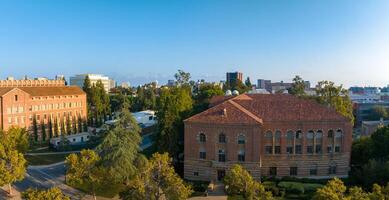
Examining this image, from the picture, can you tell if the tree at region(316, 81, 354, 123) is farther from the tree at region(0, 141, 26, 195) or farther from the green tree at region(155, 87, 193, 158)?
the tree at region(0, 141, 26, 195)

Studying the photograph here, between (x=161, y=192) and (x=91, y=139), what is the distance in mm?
43259

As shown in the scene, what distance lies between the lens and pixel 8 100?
70.4 metres

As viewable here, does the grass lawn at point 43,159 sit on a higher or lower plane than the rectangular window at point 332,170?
lower

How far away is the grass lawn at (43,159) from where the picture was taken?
5979 centimetres

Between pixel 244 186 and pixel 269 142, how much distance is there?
18.0m

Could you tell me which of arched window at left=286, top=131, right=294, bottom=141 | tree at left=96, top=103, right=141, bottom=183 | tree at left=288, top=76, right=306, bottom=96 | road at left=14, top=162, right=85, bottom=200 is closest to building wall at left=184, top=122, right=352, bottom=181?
arched window at left=286, top=131, right=294, bottom=141

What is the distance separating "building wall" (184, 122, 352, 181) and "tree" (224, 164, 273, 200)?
489 inches

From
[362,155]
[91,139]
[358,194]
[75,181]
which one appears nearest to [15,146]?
[75,181]

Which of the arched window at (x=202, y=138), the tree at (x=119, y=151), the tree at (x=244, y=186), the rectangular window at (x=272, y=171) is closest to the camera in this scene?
the tree at (x=244, y=186)

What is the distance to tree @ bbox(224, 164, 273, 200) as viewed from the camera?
104 ft

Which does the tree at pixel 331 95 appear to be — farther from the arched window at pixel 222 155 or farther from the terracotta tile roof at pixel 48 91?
the terracotta tile roof at pixel 48 91

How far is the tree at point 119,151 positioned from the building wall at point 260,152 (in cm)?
894

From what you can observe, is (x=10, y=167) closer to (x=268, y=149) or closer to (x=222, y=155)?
(x=222, y=155)

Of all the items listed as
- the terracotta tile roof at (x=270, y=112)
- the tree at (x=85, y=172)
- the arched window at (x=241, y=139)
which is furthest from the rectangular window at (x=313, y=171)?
the tree at (x=85, y=172)
